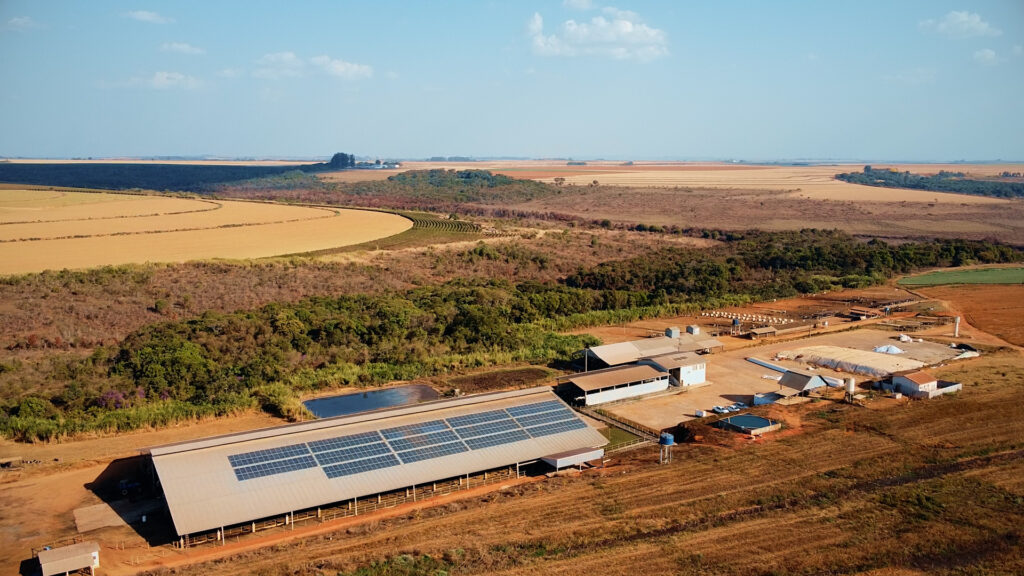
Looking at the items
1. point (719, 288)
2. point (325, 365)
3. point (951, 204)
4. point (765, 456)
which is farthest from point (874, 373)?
point (951, 204)

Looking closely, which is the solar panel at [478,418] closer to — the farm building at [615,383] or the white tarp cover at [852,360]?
the farm building at [615,383]

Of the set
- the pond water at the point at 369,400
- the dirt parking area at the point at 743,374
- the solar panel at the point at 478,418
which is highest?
the solar panel at the point at 478,418

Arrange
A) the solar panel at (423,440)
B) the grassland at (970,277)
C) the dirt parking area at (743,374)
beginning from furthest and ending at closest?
the grassland at (970,277) < the dirt parking area at (743,374) < the solar panel at (423,440)

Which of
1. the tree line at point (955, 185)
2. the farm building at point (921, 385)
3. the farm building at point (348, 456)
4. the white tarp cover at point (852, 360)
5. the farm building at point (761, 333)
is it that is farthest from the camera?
the tree line at point (955, 185)

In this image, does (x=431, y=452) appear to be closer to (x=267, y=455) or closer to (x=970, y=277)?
(x=267, y=455)

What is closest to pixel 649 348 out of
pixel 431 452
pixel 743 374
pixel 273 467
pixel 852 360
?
pixel 743 374

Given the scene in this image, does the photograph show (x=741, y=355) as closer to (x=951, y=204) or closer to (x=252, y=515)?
(x=252, y=515)

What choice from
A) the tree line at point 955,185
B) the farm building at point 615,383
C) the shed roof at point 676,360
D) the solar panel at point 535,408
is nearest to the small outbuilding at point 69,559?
the solar panel at point 535,408
